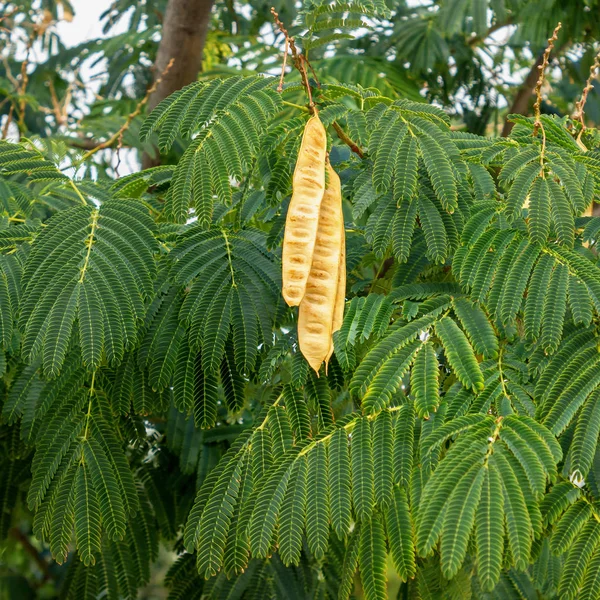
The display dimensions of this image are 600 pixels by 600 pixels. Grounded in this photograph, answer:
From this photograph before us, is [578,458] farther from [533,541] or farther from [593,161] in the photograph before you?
[593,161]

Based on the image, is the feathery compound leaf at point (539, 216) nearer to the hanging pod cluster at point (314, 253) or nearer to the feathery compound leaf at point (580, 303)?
the feathery compound leaf at point (580, 303)

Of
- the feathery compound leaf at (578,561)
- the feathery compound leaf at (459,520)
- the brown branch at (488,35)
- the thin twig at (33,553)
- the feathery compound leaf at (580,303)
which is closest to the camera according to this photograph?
the feathery compound leaf at (459,520)

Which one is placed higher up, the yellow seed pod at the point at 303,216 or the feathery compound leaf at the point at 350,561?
the yellow seed pod at the point at 303,216

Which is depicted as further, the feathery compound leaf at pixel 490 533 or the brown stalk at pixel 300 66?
the brown stalk at pixel 300 66

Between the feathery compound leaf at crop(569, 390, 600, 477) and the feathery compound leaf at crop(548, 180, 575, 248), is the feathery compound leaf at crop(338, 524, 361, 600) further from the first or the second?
the feathery compound leaf at crop(548, 180, 575, 248)

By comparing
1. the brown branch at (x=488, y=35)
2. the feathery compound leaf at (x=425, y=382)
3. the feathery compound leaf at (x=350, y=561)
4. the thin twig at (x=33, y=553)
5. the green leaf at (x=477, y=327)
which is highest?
the brown branch at (x=488, y=35)

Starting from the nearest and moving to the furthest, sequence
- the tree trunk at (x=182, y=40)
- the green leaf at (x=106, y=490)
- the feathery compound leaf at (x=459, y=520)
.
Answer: the feathery compound leaf at (x=459, y=520), the green leaf at (x=106, y=490), the tree trunk at (x=182, y=40)

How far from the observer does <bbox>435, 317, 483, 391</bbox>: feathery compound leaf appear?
1.79 metres

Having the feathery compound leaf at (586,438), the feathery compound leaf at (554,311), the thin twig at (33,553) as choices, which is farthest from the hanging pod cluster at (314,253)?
the thin twig at (33,553)

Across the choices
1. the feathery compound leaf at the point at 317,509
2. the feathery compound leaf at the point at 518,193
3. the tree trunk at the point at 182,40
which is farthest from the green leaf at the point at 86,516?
the tree trunk at the point at 182,40

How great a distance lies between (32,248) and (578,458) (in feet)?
4.03

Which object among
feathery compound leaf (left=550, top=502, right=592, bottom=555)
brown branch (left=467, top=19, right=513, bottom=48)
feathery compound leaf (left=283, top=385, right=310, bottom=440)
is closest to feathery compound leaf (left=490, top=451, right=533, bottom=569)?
feathery compound leaf (left=550, top=502, right=592, bottom=555)

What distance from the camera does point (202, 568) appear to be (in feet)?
6.17

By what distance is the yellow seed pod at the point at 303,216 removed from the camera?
5.94 feet
